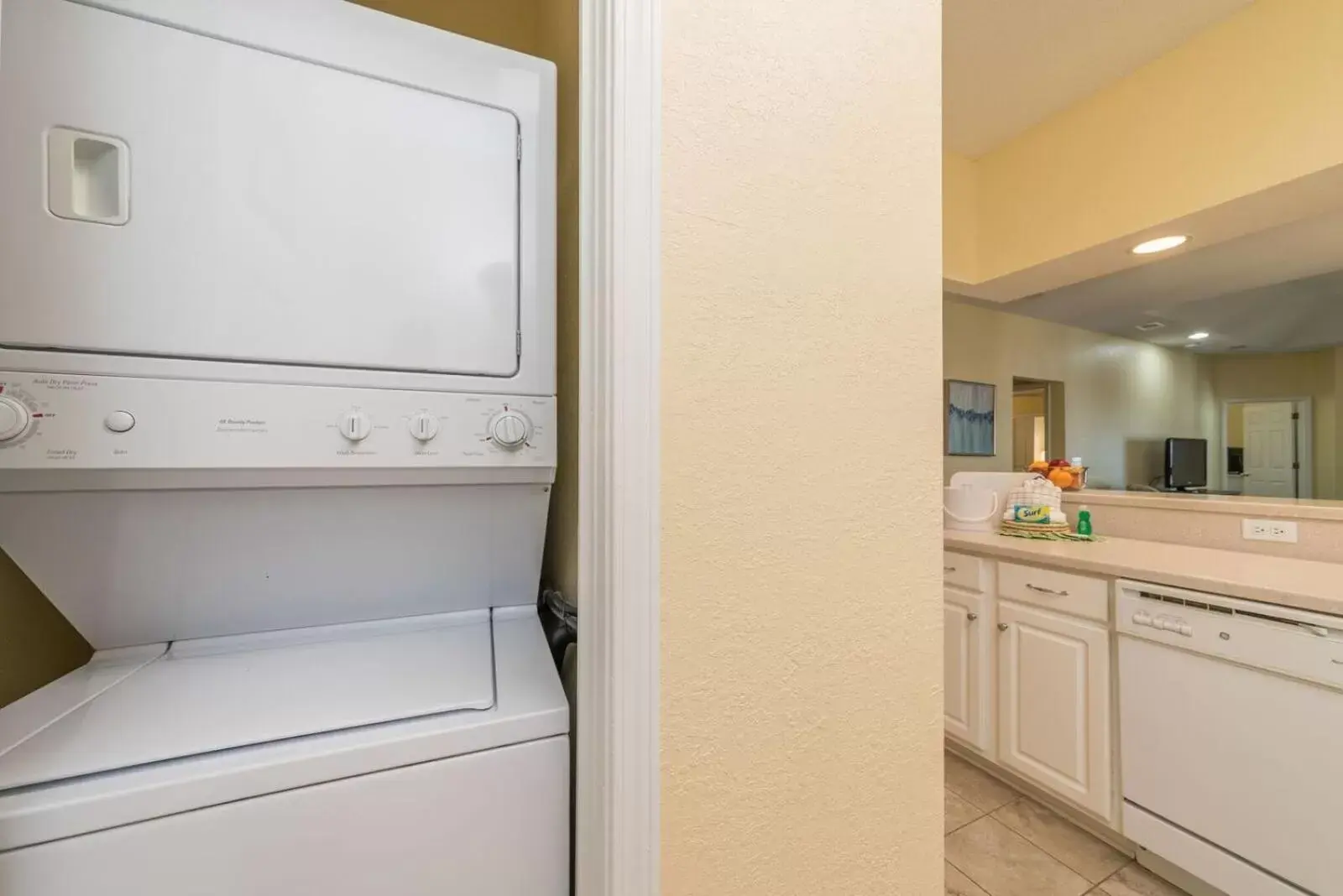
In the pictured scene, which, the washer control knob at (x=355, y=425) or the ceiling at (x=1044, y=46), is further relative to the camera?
the ceiling at (x=1044, y=46)

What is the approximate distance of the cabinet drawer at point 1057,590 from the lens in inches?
73.2

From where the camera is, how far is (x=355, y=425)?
74cm

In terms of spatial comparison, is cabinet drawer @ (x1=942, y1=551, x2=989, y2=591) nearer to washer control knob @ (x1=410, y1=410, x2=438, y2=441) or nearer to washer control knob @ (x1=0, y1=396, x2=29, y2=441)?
washer control knob @ (x1=410, y1=410, x2=438, y2=441)

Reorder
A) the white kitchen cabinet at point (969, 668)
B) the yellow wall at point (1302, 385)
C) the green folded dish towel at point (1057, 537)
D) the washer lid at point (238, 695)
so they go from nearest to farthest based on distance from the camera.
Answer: the washer lid at point (238, 695), the white kitchen cabinet at point (969, 668), the green folded dish towel at point (1057, 537), the yellow wall at point (1302, 385)

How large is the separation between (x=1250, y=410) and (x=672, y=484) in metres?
10.3

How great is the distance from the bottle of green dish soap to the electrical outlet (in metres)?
0.48

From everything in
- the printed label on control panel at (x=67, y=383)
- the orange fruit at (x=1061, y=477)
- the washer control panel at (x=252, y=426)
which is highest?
the printed label on control panel at (x=67, y=383)

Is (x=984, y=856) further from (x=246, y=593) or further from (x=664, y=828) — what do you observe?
(x=246, y=593)

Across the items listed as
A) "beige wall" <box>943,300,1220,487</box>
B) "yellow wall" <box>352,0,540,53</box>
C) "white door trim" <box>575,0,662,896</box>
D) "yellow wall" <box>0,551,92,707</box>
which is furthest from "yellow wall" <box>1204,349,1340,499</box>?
"yellow wall" <box>0,551,92,707</box>

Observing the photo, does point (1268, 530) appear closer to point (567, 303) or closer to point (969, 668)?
point (969, 668)

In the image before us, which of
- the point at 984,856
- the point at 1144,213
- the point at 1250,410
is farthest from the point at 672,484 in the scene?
the point at 1250,410

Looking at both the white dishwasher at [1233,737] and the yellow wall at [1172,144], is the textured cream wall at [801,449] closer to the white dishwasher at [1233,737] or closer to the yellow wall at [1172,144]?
the white dishwasher at [1233,737]

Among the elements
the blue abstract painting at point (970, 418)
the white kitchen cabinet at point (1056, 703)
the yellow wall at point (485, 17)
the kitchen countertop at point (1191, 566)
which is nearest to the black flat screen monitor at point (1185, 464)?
the blue abstract painting at point (970, 418)

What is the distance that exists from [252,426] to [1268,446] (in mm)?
10643
